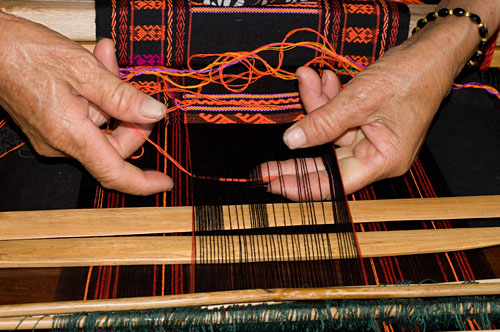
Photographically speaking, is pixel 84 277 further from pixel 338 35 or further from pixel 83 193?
pixel 338 35

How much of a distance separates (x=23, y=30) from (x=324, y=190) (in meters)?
1.12

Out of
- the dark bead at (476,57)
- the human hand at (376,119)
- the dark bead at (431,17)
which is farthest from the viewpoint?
the dark bead at (476,57)

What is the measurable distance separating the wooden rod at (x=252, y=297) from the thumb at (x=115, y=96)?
59 cm

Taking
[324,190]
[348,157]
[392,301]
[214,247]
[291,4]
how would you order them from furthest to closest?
[291,4] → [348,157] → [324,190] → [214,247] → [392,301]

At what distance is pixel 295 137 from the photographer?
1.68 m

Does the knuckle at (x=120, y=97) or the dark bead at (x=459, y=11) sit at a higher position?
the dark bead at (x=459, y=11)

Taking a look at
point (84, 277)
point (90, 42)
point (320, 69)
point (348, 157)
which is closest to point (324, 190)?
point (348, 157)

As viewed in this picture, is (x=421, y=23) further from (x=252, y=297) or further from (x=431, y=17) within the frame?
(x=252, y=297)

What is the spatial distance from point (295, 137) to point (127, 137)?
594 millimetres

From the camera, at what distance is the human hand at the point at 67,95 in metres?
1.55

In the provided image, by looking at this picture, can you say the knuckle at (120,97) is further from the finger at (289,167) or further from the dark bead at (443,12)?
the dark bead at (443,12)

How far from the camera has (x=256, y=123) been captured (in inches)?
77.0

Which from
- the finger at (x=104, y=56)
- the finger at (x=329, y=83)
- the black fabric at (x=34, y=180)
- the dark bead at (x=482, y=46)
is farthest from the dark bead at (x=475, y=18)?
the black fabric at (x=34, y=180)

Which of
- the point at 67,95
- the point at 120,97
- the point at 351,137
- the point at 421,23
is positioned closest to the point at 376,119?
the point at 351,137
